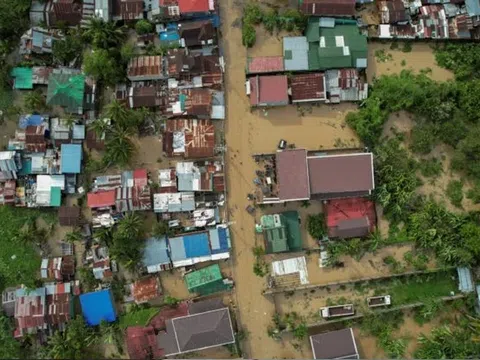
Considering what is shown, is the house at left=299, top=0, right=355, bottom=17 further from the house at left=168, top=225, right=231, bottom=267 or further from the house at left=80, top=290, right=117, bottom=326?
the house at left=80, top=290, right=117, bottom=326

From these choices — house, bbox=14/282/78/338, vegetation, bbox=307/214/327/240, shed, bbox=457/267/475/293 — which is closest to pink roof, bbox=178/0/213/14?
vegetation, bbox=307/214/327/240

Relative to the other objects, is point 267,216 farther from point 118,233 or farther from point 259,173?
point 118,233

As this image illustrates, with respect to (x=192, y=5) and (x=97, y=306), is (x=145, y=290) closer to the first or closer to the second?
(x=97, y=306)

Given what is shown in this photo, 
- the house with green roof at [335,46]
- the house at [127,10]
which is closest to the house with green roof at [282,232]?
the house with green roof at [335,46]

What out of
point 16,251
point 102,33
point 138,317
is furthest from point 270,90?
point 16,251

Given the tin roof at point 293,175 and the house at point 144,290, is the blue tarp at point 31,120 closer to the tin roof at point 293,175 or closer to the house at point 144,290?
the house at point 144,290

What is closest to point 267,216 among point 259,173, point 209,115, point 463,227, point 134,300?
point 259,173
